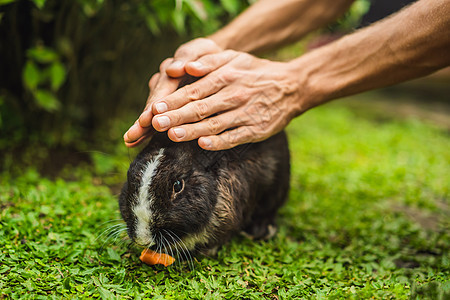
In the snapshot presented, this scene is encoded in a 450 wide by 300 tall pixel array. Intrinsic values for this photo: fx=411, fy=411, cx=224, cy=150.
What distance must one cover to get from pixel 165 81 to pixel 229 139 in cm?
52

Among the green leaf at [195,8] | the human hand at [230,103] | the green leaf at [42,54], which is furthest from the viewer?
the green leaf at [42,54]

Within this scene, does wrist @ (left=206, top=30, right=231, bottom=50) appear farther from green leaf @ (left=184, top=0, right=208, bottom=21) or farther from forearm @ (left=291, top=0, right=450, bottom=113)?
forearm @ (left=291, top=0, right=450, bottom=113)

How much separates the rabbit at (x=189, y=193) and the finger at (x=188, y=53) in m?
0.37

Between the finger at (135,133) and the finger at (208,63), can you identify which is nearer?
the finger at (135,133)

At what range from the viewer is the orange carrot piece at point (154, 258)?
2166 millimetres

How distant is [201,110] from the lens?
218 cm

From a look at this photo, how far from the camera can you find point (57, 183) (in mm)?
3152

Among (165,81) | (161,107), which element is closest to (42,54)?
(165,81)

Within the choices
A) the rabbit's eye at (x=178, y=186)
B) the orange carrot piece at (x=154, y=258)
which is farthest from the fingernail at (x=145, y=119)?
the orange carrot piece at (x=154, y=258)

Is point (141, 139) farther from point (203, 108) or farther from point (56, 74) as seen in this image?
point (56, 74)

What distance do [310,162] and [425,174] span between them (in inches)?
46.9

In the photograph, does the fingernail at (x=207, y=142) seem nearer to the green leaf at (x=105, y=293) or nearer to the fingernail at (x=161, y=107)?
the fingernail at (x=161, y=107)

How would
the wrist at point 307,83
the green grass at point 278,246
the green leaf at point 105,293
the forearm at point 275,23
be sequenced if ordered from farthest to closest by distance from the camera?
the forearm at point 275,23 → the wrist at point 307,83 → the green grass at point 278,246 → the green leaf at point 105,293

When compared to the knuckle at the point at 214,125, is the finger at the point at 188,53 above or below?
above
